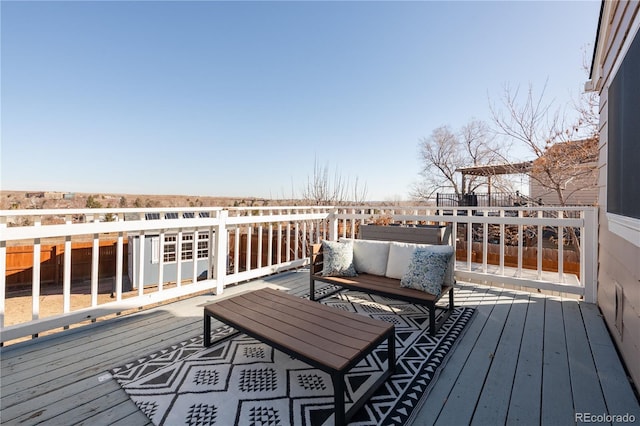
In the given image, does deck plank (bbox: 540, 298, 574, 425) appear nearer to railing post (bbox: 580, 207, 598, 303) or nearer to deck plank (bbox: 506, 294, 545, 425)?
deck plank (bbox: 506, 294, 545, 425)

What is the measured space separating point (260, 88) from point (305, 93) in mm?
1474

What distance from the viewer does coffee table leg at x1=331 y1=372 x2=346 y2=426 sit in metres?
1.31

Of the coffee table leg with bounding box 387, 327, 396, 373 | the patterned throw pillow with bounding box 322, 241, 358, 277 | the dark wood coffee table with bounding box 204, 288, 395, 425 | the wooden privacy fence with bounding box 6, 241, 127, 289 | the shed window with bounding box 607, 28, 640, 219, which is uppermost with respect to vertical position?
the shed window with bounding box 607, 28, 640, 219

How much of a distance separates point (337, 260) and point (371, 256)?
0.42 m

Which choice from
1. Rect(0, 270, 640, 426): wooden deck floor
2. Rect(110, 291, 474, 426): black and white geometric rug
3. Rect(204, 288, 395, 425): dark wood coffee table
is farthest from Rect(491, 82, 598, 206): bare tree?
Rect(204, 288, 395, 425): dark wood coffee table

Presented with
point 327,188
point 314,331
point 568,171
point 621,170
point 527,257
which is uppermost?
point 568,171

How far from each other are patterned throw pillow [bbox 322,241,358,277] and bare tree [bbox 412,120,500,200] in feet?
42.3

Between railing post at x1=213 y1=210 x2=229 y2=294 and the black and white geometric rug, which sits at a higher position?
railing post at x1=213 y1=210 x2=229 y2=294

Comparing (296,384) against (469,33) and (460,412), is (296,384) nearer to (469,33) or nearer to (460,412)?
(460,412)

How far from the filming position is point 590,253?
3207 millimetres

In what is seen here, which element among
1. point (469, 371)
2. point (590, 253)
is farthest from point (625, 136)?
point (590, 253)

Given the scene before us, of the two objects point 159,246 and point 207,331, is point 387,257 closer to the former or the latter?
point 207,331

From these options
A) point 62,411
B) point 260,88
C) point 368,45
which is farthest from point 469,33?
point 62,411

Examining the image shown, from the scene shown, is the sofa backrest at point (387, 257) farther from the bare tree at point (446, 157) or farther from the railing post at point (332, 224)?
the bare tree at point (446, 157)
